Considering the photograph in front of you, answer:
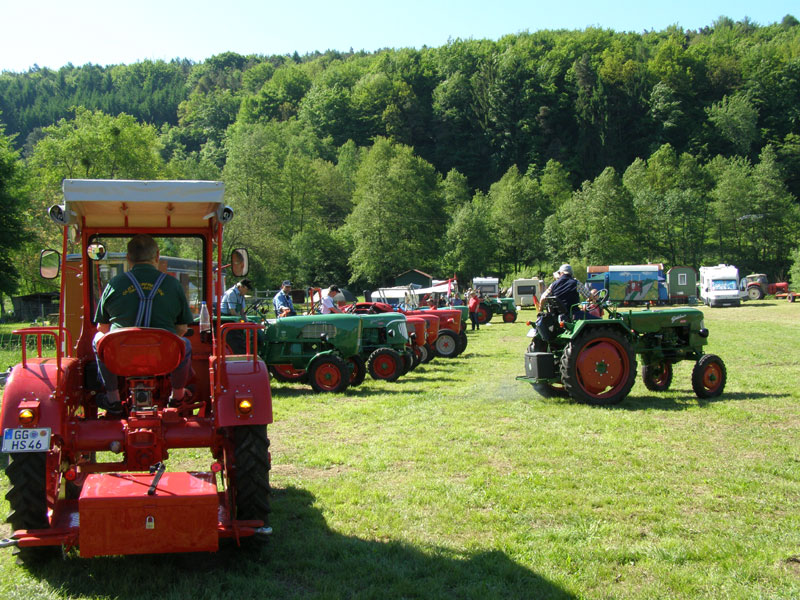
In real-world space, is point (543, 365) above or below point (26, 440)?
below

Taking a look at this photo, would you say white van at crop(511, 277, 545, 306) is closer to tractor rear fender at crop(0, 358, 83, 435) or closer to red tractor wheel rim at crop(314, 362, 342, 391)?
red tractor wheel rim at crop(314, 362, 342, 391)

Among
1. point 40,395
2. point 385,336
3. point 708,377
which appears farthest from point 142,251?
point 385,336

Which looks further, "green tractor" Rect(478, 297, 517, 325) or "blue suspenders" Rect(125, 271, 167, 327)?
"green tractor" Rect(478, 297, 517, 325)

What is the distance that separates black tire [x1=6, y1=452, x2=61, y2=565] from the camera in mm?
4000

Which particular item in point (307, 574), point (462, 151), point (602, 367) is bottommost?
point (307, 574)

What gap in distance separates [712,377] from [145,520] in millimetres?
8588

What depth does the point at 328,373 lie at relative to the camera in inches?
450

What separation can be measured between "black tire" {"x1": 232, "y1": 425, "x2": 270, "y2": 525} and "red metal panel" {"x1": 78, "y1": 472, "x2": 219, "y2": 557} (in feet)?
1.23

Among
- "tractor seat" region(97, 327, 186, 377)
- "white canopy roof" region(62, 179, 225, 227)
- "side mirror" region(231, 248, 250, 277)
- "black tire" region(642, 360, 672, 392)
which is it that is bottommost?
"black tire" region(642, 360, 672, 392)

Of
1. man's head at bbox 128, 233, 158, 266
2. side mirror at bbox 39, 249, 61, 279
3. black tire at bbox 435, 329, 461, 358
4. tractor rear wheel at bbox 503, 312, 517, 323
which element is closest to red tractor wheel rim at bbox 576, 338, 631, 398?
man's head at bbox 128, 233, 158, 266

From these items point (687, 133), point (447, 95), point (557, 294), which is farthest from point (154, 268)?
point (447, 95)

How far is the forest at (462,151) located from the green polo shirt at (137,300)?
23.5 meters

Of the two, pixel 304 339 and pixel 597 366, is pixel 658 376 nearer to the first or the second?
pixel 597 366

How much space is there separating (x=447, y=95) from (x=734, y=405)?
109 m
